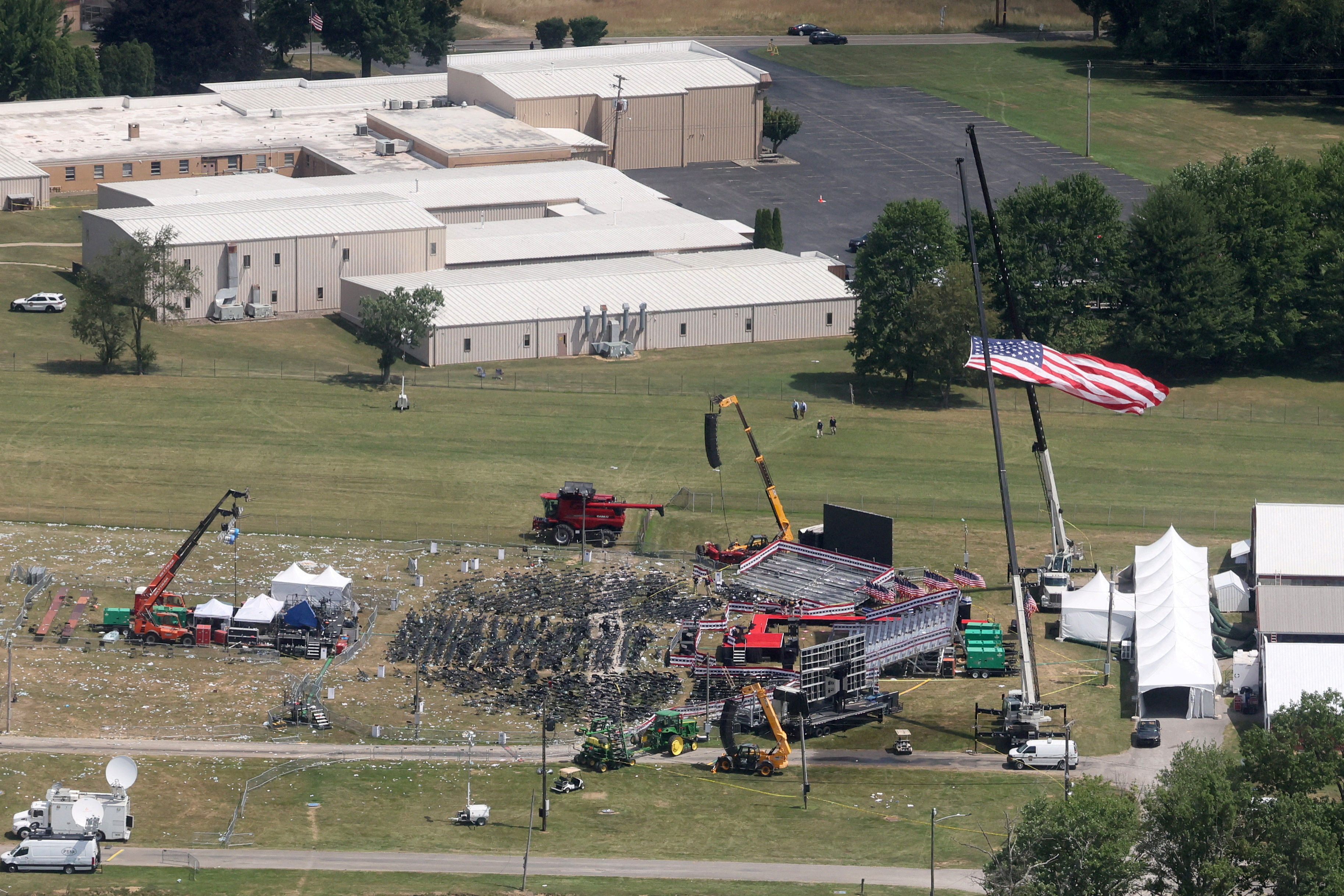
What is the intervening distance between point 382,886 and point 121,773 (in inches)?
437

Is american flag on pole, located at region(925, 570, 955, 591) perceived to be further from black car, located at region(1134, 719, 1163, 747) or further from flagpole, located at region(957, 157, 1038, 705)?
black car, located at region(1134, 719, 1163, 747)

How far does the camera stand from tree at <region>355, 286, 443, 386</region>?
145 meters

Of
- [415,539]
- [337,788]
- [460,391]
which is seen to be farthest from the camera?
[460,391]

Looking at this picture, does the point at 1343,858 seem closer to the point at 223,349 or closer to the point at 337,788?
the point at 337,788

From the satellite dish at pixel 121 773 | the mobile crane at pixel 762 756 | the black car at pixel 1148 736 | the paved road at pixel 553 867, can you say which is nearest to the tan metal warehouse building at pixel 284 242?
the mobile crane at pixel 762 756

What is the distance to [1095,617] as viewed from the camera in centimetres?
10962

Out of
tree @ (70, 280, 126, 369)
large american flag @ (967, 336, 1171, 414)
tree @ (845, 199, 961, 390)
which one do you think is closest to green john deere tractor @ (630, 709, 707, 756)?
large american flag @ (967, 336, 1171, 414)

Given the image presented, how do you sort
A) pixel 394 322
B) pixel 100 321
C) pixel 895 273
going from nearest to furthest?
pixel 100 321 → pixel 394 322 → pixel 895 273

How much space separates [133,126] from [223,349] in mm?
51711

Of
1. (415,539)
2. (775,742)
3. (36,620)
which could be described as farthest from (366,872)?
(415,539)

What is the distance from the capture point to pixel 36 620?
354 feet

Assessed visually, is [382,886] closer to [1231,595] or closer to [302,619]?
[302,619]

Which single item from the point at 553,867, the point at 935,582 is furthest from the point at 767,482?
the point at 553,867

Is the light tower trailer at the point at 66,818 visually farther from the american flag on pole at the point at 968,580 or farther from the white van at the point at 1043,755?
the american flag on pole at the point at 968,580
